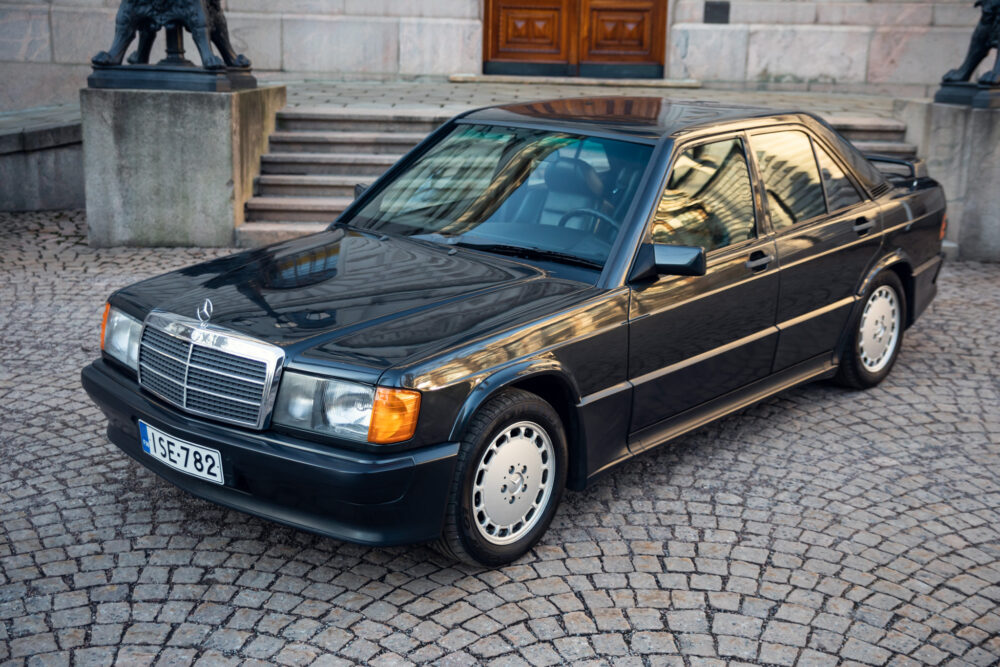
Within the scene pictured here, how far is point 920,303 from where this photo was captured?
644 cm

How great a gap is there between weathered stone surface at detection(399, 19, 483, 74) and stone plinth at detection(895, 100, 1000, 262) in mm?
6575

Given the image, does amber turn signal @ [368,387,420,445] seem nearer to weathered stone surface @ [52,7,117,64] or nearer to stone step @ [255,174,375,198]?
stone step @ [255,174,375,198]

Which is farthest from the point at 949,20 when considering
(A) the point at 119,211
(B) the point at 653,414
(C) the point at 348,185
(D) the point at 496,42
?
(B) the point at 653,414

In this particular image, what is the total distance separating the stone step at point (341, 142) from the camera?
10438 mm

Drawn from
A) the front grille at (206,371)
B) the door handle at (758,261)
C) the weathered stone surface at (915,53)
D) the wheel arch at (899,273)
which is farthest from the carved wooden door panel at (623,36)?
the front grille at (206,371)

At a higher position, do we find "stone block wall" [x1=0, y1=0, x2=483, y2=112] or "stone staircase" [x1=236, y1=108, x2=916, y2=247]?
"stone block wall" [x1=0, y1=0, x2=483, y2=112]

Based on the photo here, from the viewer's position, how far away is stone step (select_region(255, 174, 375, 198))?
9938 millimetres

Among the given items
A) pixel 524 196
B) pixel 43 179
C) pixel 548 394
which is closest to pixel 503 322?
pixel 548 394

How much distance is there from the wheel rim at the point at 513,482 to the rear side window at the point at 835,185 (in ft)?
8.14

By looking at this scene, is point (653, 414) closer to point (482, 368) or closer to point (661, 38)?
point (482, 368)

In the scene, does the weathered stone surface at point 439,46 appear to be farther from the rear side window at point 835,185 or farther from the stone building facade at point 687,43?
the rear side window at point 835,185

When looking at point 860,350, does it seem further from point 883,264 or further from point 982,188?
point 982,188

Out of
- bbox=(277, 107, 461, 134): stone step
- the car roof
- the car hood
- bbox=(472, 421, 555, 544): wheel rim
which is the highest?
the car roof

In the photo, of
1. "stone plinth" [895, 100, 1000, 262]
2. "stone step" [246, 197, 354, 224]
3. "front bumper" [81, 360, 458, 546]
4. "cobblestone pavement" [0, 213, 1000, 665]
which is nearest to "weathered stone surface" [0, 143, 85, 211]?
"stone step" [246, 197, 354, 224]
